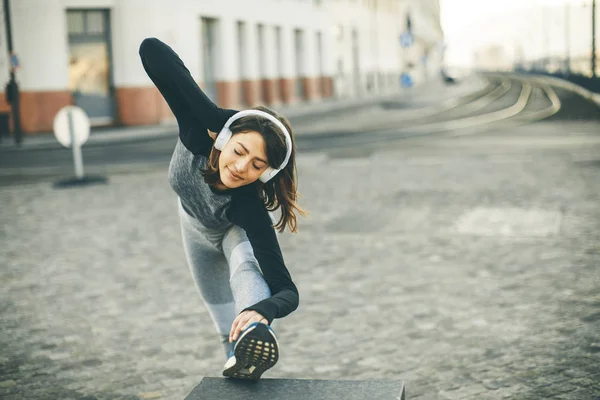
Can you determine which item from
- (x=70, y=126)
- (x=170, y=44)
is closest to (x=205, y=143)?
(x=70, y=126)

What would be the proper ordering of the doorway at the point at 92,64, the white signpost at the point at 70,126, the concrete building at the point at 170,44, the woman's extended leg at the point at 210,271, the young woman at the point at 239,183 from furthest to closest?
the doorway at the point at 92,64
the concrete building at the point at 170,44
the white signpost at the point at 70,126
the woman's extended leg at the point at 210,271
the young woman at the point at 239,183

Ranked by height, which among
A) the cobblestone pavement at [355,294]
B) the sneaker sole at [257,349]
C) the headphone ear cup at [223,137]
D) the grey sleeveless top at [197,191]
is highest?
the headphone ear cup at [223,137]

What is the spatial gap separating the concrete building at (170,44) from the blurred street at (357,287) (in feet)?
47.2

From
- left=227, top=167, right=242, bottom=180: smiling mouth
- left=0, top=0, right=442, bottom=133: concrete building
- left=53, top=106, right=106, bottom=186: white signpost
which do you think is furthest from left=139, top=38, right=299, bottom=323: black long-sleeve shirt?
left=0, top=0, right=442, bottom=133: concrete building

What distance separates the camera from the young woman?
302 centimetres

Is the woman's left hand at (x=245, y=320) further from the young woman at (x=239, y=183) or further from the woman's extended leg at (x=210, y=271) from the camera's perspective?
the woman's extended leg at (x=210, y=271)

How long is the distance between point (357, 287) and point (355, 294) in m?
0.21

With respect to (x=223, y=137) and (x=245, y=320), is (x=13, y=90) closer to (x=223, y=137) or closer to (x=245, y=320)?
(x=223, y=137)

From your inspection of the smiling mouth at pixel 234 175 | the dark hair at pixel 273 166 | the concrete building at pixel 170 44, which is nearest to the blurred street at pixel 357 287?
the dark hair at pixel 273 166

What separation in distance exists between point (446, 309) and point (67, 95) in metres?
23.8

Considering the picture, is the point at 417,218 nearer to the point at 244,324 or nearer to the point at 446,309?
the point at 446,309

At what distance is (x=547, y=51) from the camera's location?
82812mm

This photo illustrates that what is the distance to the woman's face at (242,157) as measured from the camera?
3102 millimetres

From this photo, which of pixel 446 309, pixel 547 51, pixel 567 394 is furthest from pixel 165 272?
pixel 547 51
